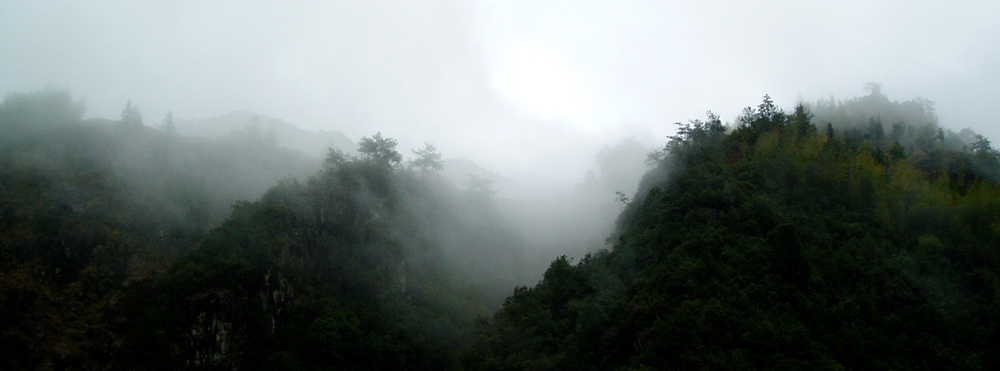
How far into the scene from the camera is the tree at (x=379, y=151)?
46.3 m

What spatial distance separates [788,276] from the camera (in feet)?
79.5

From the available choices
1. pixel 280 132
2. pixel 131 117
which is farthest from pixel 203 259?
pixel 280 132

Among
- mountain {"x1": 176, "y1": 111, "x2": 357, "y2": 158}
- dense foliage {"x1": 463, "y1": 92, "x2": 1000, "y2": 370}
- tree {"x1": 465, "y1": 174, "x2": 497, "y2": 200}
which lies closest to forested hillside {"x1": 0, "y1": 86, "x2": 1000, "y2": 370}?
dense foliage {"x1": 463, "y1": 92, "x2": 1000, "y2": 370}

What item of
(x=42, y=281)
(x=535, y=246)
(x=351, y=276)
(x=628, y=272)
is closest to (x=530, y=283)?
(x=535, y=246)

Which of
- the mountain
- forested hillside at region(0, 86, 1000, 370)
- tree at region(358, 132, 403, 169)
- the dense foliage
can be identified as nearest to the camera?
the dense foliage

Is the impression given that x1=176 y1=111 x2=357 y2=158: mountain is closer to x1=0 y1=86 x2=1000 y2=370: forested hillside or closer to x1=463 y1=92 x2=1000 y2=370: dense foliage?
x1=0 y1=86 x2=1000 y2=370: forested hillside

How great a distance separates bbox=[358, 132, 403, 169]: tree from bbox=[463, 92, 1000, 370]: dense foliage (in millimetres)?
19158

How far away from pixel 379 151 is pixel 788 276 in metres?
31.7

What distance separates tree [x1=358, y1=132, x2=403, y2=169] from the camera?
46.3 meters

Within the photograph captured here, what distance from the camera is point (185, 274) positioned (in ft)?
97.3

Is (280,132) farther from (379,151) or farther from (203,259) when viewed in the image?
(203,259)

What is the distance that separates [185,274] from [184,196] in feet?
29.4

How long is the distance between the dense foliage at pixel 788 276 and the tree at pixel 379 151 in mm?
19158

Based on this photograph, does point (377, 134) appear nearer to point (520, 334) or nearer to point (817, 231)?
point (520, 334)
